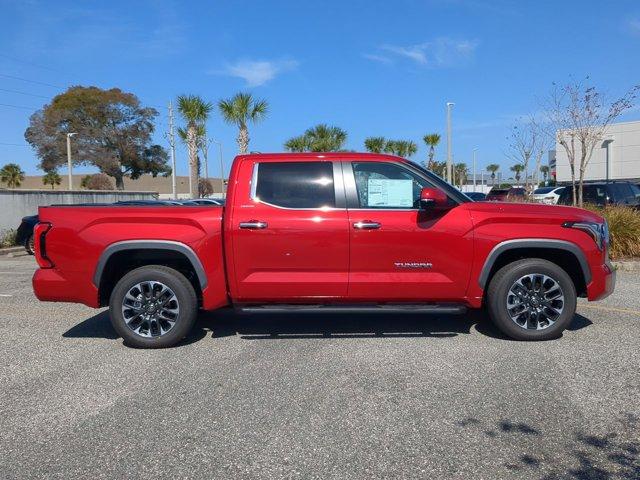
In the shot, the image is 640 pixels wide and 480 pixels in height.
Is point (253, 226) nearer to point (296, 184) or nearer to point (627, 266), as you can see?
point (296, 184)

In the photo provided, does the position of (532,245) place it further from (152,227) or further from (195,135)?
(195,135)

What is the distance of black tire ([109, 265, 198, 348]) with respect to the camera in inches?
222

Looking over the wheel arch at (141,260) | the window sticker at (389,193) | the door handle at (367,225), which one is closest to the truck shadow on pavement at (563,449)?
the door handle at (367,225)

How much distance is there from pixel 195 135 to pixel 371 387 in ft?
92.4

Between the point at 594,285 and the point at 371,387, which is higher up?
the point at 594,285

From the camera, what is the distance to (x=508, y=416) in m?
3.97

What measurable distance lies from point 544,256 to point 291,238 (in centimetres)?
268

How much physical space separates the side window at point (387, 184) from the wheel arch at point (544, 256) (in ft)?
3.14

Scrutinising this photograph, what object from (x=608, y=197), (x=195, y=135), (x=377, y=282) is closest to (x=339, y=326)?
(x=377, y=282)

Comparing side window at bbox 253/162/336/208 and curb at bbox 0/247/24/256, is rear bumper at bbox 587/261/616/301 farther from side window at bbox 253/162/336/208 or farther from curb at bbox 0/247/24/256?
curb at bbox 0/247/24/256

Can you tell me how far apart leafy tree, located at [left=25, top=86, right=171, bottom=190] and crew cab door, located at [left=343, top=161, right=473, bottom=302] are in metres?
52.0

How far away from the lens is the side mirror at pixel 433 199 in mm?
5312

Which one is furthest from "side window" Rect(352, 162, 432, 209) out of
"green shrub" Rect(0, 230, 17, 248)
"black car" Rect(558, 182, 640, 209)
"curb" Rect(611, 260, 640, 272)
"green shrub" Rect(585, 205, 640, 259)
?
"green shrub" Rect(0, 230, 17, 248)

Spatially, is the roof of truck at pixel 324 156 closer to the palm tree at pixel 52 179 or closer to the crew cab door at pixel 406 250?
the crew cab door at pixel 406 250
